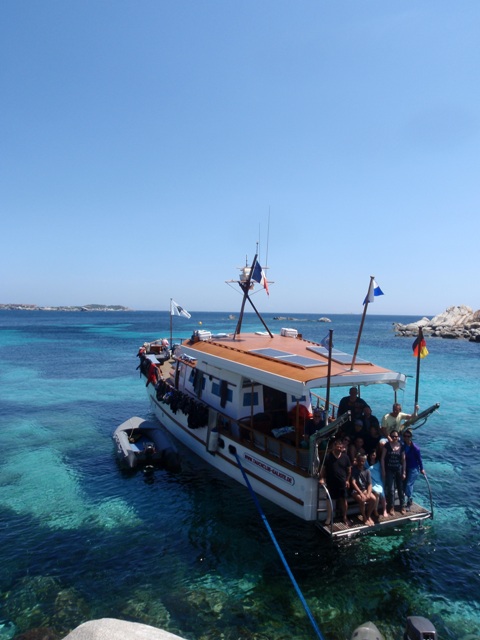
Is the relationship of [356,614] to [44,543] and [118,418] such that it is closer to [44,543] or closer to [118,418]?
[44,543]

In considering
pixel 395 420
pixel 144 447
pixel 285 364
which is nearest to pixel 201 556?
pixel 285 364

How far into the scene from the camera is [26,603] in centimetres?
843

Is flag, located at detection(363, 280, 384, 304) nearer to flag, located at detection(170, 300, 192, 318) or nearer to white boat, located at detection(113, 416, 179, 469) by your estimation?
white boat, located at detection(113, 416, 179, 469)

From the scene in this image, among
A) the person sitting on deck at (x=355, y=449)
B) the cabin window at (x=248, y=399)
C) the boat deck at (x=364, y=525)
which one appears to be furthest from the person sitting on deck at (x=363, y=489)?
the cabin window at (x=248, y=399)

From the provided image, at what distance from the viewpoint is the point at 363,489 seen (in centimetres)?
1011

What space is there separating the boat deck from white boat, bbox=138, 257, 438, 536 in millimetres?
29

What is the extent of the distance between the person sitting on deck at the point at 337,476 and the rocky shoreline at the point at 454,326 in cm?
6836

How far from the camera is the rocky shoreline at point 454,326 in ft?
246

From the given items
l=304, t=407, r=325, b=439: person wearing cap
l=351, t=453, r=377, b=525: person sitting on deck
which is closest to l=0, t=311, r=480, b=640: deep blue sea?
l=351, t=453, r=377, b=525: person sitting on deck

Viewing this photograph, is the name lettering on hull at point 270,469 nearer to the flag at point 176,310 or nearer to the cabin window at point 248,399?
the cabin window at point 248,399

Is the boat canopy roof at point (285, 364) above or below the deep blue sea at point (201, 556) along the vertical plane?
above

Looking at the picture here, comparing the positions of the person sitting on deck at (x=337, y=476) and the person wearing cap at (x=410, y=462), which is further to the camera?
the person wearing cap at (x=410, y=462)

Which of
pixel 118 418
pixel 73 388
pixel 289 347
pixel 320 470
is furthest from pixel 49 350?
pixel 320 470

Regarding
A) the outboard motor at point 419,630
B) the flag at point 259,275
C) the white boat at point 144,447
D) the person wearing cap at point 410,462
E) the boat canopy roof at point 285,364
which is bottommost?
the white boat at point 144,447
